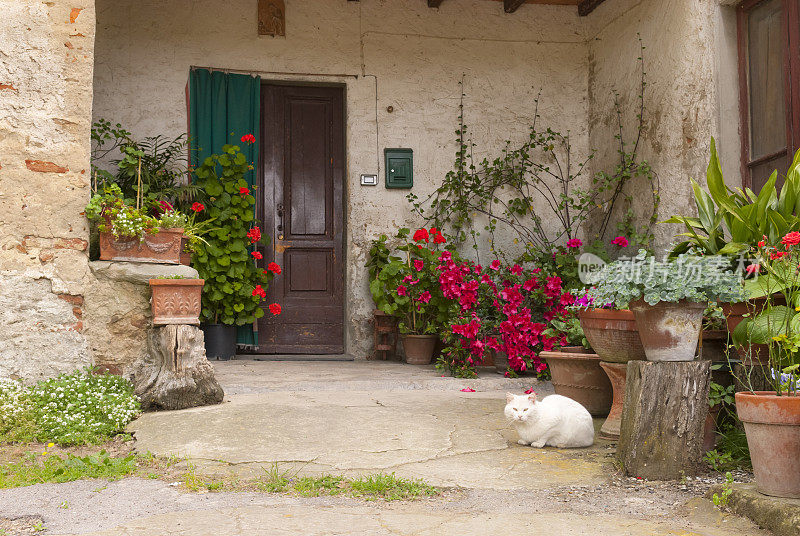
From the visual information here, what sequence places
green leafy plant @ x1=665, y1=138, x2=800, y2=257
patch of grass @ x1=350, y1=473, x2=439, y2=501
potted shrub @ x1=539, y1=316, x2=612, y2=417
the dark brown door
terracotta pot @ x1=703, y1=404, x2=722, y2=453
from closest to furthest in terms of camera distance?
patch of grass @ x1=350, y1=473, x2=439, y2=501
terracotta pot @ x1=703, y1=404, x2=722, y2=453
green leafy plant @ x1=665, y1=138, x2=800, y2=257
potted shrub @ x1=539, y1=316, x2=612, y2=417
the dark brown door

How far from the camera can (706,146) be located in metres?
5.11

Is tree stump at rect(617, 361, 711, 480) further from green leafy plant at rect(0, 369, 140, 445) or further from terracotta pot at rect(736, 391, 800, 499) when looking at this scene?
green leafy plant at rect(0, 369, 140, 445)

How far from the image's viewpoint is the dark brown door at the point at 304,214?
255 inches

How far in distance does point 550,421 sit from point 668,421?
585mm

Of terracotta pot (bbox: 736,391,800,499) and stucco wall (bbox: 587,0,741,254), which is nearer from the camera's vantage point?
terracotta pot (bbox: 736,391,800,499)

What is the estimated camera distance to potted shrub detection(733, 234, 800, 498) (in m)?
2.39

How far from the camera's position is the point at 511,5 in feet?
21.9

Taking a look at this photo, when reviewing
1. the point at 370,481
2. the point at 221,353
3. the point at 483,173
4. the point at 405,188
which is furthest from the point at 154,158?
the point at 370,481

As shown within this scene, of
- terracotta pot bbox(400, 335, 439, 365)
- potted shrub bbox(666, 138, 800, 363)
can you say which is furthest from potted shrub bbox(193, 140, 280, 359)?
potted shrub bbox(666, 138, 800, 363)

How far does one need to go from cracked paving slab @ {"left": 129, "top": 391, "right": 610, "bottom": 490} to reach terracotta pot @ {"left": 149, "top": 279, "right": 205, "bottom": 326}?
1.80ft

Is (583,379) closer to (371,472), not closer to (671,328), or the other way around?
(671,328)

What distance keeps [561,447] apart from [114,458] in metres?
2.04

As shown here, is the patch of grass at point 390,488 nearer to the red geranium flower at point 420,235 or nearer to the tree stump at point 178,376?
the tree stump at point 178,376

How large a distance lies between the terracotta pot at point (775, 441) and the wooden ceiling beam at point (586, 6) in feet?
16.7
